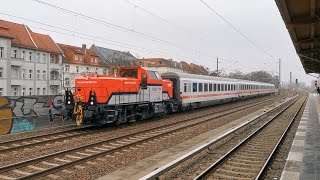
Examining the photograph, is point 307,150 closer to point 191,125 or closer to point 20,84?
point 191,125

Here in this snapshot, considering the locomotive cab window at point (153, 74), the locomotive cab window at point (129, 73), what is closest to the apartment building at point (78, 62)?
the locomotive cab window at point (153, 74)

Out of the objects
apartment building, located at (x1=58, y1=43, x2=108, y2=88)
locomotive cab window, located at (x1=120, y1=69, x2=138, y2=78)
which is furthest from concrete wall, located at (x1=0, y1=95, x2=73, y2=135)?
apartment building, located at (x1=58, y1=43, x2=108, y2=88)

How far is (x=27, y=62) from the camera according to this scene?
184 feet

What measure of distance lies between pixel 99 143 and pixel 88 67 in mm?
64008

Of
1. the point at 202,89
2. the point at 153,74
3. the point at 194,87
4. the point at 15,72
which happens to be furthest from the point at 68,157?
the point at 15,72

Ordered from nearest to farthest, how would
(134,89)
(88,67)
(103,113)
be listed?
(103,113) → (134,89) → (88,67)

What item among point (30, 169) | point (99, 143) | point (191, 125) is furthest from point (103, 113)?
point (30, 169)

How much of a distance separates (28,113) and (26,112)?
0.13 meters

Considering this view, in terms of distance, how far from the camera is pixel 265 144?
1423 centimetres

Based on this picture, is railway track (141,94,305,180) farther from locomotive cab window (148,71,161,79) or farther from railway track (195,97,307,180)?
locomotive cab window (148,71,161,79)

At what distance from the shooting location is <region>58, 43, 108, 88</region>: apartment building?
69.5 m

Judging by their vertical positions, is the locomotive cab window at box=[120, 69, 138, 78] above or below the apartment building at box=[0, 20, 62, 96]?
below

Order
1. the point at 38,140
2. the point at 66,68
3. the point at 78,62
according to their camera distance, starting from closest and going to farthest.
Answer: the point at 38,140
the point at 66,68
the point at 78,62

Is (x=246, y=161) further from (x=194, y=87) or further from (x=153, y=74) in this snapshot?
(x=194, y=87)
